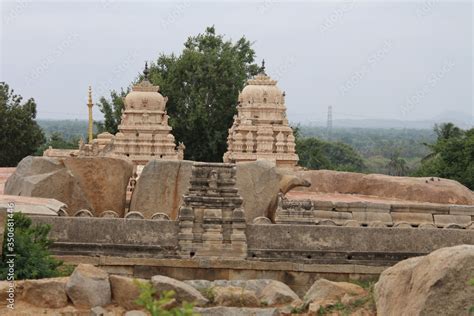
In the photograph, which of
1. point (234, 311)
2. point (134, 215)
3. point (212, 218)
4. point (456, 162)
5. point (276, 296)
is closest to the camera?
point (234, 311)

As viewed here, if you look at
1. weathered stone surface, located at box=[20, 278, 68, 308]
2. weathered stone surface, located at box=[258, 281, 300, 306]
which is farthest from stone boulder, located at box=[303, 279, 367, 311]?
weathered stone surface, located at box=[20, 278, 68, 308]

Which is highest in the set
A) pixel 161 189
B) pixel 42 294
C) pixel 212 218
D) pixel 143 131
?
pixel 143 131

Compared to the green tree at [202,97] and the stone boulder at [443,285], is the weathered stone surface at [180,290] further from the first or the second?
the green tree at [202,97]

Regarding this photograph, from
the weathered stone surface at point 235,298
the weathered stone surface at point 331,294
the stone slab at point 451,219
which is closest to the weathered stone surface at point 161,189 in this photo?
the stone slab at point 451,219

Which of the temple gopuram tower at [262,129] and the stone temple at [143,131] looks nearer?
the temple gopuram tower at [262,129]

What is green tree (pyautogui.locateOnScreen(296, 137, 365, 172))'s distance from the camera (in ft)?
195

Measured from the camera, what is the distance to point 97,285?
10836 mm

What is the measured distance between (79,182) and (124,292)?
683 centimetres

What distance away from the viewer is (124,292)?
35.4 feet

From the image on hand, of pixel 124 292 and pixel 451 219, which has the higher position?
pixel 451 219

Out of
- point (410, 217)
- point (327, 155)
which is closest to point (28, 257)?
point (410, 217)

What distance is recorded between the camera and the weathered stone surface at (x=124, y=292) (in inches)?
421

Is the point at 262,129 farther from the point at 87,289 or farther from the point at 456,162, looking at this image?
the point at 87,289

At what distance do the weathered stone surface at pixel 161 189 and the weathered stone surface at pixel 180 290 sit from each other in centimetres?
611
